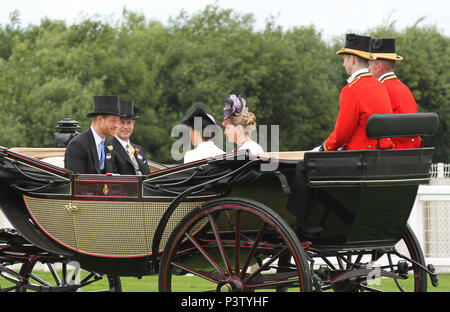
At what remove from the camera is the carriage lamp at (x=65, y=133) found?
7.22 metres

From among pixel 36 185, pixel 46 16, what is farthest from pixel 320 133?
pixel 36 185

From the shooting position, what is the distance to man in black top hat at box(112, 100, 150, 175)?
5895mm

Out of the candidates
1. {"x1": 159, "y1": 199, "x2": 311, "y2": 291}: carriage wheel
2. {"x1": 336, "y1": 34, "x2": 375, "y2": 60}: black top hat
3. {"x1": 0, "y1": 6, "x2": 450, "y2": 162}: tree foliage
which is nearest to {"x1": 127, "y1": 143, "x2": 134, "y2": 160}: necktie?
{"x1": 159, "y1": 199, "x2": 311, "y2": 291}: carriage wheel

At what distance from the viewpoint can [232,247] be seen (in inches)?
183

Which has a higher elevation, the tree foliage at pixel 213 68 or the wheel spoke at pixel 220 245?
Result: the tree foliage at pixel 213 68

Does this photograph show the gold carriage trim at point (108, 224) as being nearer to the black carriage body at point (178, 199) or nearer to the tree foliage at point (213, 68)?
the black carriage body at point (178, 199)

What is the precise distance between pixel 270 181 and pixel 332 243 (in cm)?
52

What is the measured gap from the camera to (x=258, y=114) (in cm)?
4466

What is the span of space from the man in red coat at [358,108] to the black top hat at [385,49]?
25.0 inches

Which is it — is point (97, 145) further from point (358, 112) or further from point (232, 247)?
point (358, 112)

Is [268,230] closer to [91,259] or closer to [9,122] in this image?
[91,259]

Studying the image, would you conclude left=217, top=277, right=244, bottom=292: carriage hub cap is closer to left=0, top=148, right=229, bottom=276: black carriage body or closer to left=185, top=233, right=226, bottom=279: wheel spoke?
left=185, top=233, right=226, bottom=279: wheel spoke

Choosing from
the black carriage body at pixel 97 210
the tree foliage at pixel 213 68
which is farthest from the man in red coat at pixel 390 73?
the tree foliage at pixel 213 68

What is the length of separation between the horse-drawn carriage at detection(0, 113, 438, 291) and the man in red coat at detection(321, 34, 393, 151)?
275mm
